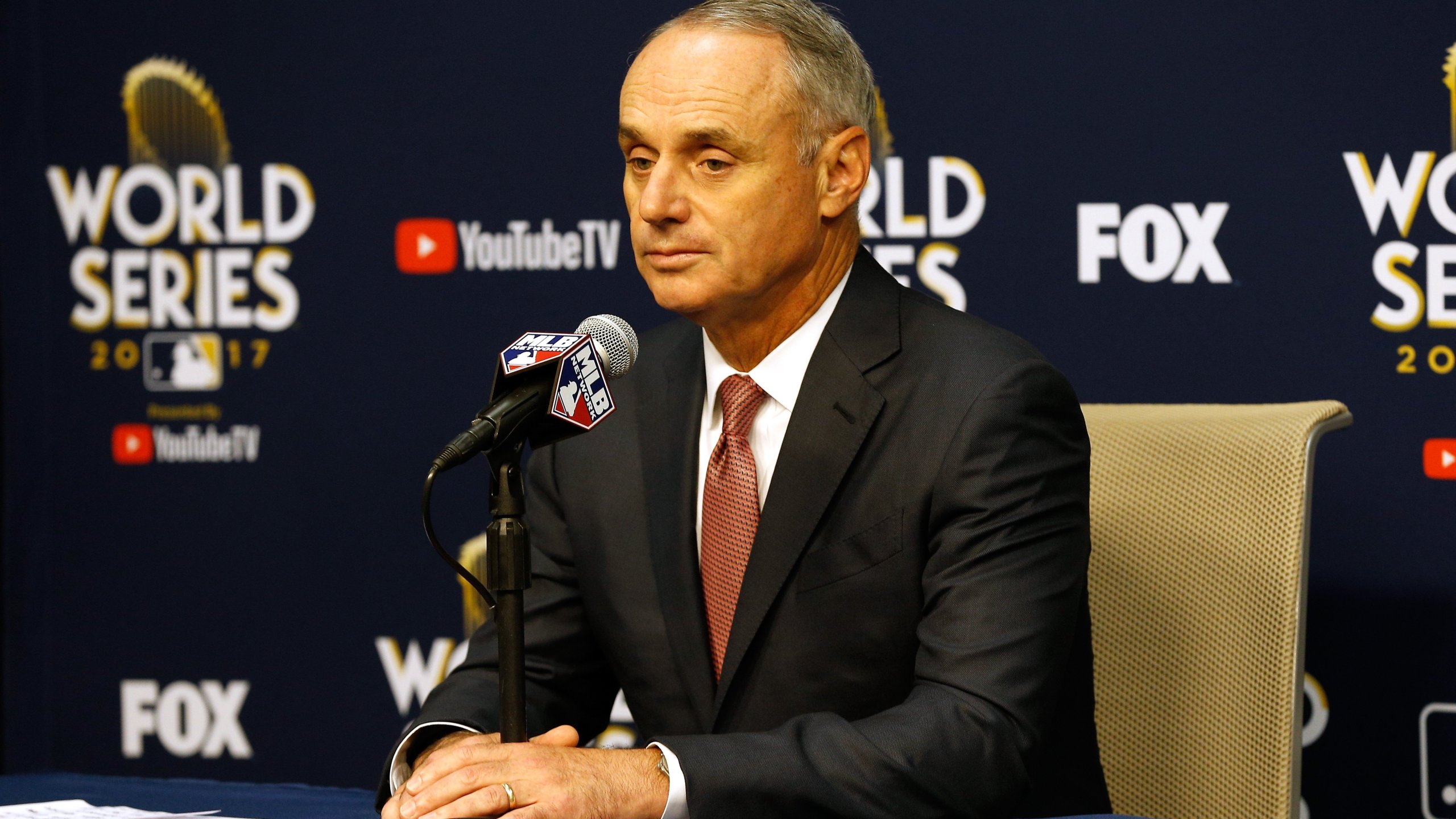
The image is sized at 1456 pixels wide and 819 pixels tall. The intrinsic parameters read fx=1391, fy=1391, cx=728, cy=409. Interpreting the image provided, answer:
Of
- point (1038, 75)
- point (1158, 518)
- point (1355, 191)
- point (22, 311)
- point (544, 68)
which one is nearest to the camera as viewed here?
point (1158, 518)

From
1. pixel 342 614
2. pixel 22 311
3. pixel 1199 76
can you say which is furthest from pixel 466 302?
pixel 1199 76

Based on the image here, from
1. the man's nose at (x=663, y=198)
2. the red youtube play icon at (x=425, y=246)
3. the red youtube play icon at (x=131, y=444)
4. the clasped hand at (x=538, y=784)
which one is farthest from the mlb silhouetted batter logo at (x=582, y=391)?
the red youtube play icon at (x=131, y=444)

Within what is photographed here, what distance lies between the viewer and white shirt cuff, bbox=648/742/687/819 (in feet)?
3.88

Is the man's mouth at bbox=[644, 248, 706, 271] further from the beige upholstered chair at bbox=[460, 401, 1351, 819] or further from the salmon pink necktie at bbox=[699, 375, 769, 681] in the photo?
the beige upholstered chair at bbox=[460, 401, 1351, 819]

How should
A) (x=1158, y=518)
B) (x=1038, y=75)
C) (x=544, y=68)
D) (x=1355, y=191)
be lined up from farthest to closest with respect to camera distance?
(x=544, y=68) < (x=1038, y=75) < (x=1355, y=191) < (x=1158, y=518)

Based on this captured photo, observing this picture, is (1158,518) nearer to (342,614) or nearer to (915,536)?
(915,536)

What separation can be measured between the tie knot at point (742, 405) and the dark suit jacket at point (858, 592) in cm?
6

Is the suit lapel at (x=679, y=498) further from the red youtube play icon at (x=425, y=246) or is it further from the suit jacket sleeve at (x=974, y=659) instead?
the red youtube play icon at (x=425, y=246)

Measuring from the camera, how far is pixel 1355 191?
Result: 7.58 ft

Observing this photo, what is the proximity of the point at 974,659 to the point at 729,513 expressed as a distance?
354 millimetres

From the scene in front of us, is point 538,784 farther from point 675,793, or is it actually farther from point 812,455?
point 812,455

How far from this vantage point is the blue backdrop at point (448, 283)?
7.59 feet

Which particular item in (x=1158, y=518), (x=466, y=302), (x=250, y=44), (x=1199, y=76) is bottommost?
(x=1158, y=518)

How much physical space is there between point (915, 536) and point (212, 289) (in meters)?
1.87
